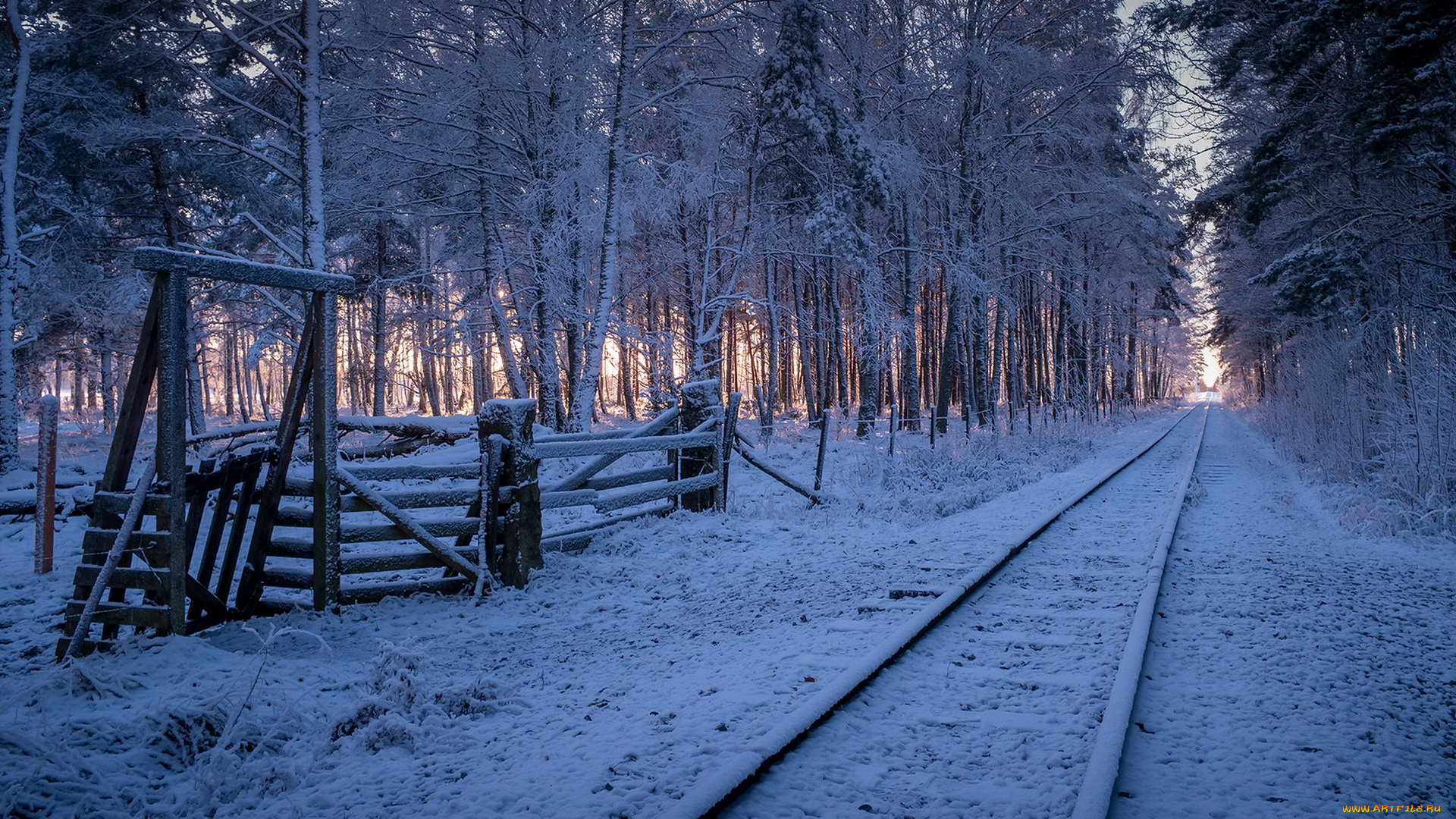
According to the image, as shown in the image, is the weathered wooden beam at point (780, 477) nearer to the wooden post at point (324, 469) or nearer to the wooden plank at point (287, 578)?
Answer: the wooden post at point (324, 469)

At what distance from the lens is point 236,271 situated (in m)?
4.37

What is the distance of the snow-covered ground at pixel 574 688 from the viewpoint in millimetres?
2918

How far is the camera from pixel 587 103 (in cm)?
1448

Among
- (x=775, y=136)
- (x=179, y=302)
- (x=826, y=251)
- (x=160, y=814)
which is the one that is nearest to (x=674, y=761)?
(x=160, y=814)

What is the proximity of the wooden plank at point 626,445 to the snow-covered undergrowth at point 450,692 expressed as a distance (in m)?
1.06

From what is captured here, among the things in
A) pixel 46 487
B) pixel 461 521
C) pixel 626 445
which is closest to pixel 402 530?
pixel 461 521

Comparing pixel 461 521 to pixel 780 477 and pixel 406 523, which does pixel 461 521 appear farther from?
pixel 780 477

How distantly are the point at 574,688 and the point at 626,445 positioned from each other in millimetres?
3870

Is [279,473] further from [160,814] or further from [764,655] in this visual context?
[764,655]

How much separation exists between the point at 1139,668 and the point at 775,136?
1661cm

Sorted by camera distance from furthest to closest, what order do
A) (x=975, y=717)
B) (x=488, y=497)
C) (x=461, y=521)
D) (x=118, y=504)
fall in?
(x=461, y=521), (x=488, y=497), (x=118, y=504), (x=975, y=717)

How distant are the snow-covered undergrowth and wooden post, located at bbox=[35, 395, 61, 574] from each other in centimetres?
23

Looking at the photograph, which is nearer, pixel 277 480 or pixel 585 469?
pixel 277 480

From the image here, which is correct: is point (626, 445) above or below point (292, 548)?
above
